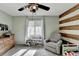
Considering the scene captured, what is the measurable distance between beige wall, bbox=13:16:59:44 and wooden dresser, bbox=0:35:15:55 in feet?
0.84

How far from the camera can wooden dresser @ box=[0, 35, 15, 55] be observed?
2769 millimetres

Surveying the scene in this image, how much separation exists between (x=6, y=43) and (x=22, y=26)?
0.89 meters

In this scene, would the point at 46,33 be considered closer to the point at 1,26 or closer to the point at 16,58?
the point at 1,26

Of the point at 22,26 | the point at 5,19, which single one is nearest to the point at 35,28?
the point at 22,26

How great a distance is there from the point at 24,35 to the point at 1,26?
2.80 feet

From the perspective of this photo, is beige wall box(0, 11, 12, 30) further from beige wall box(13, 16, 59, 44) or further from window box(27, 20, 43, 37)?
window box(27, 20, 43, 37)

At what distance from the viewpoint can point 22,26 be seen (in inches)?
146

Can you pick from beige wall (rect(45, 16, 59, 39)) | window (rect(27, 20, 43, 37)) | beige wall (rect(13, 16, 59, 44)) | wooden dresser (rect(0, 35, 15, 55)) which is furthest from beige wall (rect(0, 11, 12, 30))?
beige wall (rect(45, 16, 59, 39))

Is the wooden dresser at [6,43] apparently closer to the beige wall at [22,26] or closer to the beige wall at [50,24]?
the beige wall at [22,26]

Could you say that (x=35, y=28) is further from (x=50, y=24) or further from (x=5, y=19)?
(x=5, y=19)

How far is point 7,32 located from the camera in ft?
11.6

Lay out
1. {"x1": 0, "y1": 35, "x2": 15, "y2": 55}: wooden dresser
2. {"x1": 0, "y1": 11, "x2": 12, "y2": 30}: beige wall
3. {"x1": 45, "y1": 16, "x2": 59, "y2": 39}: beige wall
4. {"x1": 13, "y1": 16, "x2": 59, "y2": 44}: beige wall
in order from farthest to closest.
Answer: {"x1": 45, "y1": 16, "x2": 59, "y2": 39}: beige wall, {"x1": 13, "y1": 16, "x2": 59, "y2": 44}: beige wall, {"x1": 0, "y1": 11, "x2": 12, "y2": 30}: beige wall, {"x1": 0, "y1": 35, "x2": 15, "y2": 55}: wooden dresser

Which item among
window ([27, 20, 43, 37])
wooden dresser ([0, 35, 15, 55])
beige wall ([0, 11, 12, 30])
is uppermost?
beige wall ([0, 11, 12, 30])

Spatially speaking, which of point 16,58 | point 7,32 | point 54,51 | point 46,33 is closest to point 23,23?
point 7,32
